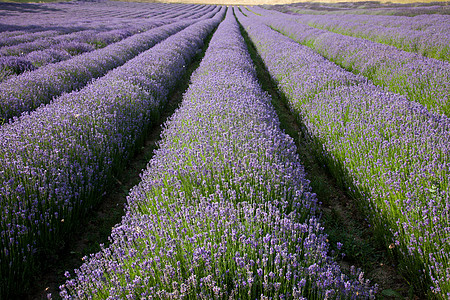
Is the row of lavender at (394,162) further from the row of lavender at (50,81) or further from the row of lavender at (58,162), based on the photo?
the row of lavender at (50,81)

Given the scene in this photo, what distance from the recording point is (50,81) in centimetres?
552

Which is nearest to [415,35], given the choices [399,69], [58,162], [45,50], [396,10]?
[399,69]

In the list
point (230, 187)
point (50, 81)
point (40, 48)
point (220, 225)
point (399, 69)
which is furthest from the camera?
point (40, 48)

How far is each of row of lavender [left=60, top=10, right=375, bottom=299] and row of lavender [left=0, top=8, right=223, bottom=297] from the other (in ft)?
1.51

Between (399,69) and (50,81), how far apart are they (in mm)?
6289

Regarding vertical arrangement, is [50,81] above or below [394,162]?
above

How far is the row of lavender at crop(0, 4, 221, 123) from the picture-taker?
4.51 meters

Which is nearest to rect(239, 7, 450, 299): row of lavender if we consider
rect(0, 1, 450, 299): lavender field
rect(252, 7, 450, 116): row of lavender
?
rect(0, 1, 450, 299): lavender field

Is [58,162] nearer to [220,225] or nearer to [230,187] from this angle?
[230,187]

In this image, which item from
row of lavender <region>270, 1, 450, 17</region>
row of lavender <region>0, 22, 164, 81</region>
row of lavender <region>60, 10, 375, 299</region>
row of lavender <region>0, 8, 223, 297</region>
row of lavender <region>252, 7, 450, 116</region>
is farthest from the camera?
row of lavender <region>270, 1, 450, 17</region>

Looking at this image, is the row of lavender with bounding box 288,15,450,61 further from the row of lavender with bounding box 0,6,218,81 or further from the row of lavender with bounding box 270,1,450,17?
the row of lavender with bounding box 0,6,218,81

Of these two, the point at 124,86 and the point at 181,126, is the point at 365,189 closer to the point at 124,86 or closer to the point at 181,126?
the point at 181,126

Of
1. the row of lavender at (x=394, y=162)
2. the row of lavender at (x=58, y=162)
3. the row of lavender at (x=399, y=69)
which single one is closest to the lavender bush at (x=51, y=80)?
the row of lavender at (x=58, y=162)

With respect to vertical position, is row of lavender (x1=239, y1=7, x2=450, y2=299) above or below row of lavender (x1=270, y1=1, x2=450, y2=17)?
below
